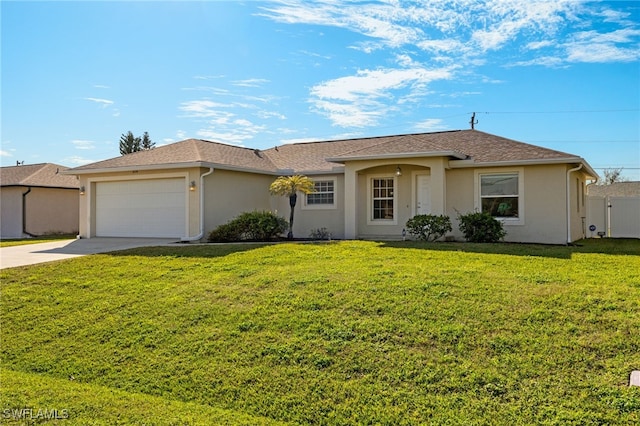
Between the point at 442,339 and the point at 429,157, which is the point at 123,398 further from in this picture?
the point at 429,157

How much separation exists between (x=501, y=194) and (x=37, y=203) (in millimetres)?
21798

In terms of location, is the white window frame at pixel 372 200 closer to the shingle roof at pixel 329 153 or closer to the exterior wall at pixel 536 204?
the shingle roof at pixel 329 153

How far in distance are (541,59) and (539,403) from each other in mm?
14724

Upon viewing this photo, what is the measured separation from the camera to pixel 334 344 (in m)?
6.18

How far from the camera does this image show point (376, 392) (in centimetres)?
516

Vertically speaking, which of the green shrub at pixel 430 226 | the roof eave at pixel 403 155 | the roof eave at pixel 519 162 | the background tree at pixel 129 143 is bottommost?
the green shrub at pixel 430 226

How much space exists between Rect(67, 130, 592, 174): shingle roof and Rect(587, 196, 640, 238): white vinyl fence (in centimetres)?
619

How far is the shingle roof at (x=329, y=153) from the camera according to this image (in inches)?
613

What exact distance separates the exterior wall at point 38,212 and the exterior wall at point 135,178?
285 inches

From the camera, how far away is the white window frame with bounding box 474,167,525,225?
15.2 metres

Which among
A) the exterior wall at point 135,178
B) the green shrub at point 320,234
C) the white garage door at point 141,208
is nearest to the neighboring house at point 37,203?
the exterior wall at point 135,178

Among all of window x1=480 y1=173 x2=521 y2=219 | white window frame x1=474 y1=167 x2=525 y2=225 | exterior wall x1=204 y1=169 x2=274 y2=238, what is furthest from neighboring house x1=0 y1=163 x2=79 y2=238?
window x1=480 y1=173 x2=521 y2=219

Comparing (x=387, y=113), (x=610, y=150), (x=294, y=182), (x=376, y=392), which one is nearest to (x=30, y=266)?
(x=294, y=182)

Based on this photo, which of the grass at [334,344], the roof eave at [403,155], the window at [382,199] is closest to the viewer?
the grass at [334,344]
